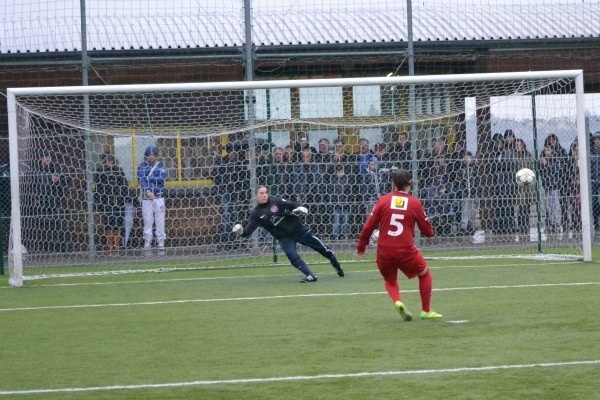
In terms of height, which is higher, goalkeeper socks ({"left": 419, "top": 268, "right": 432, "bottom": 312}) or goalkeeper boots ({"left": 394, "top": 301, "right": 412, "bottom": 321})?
goalkeeper socks ({"left": 419, "top": 268, "right": 432, "bottom": 312})

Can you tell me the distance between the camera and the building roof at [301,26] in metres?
21.4

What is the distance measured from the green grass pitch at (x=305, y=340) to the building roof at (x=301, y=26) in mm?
6416

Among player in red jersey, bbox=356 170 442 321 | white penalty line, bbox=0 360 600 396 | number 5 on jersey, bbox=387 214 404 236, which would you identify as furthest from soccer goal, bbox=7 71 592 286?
white penalty line, bbox=0 360 600 396

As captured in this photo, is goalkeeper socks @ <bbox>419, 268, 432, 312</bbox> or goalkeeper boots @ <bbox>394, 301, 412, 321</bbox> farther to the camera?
goalkeeper socks @ <bbox>419, 268, 432, 312</bbox>

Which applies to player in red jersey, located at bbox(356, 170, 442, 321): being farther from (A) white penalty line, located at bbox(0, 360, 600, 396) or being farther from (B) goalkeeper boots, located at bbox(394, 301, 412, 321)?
(A) white penalty line, located at bbox(0, 360, 600, 396)

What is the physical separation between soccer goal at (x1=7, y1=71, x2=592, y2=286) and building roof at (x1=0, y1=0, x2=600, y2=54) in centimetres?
151

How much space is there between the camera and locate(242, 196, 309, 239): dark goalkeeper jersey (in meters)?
16.7

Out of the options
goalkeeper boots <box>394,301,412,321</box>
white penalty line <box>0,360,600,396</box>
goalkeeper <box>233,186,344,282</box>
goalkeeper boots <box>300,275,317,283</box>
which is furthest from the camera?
goalkeeper <box>233,186,344,282</box>

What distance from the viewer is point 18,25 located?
21.4 metres

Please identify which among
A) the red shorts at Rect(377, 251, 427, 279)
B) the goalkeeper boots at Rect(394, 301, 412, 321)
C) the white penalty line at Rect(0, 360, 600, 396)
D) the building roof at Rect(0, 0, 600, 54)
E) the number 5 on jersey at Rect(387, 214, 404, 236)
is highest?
the building roof at Rect(0, 0, 600, 54)

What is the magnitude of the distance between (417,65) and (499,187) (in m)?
3.72

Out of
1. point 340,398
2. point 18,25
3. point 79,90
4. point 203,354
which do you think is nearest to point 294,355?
point 203,354

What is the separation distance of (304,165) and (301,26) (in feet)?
10.6

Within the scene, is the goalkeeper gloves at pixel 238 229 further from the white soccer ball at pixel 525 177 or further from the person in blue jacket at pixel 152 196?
the white soccer ball at pixel 525 177
